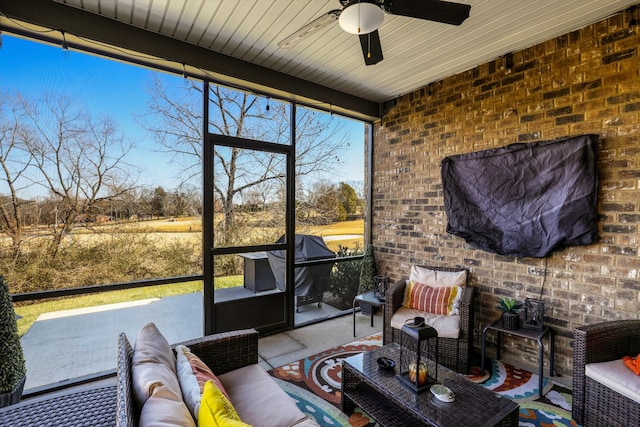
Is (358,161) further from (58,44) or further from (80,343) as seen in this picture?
(80,343)

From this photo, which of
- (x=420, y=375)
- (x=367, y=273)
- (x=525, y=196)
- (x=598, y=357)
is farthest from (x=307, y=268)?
(x=598, y=357)

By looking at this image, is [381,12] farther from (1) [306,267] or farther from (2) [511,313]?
(1) [306,267]

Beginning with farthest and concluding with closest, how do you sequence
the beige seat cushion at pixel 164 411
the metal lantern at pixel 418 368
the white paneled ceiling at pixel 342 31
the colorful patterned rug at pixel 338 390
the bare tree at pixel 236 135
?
the bare tree at pixel 236 135 < the white paneled ceiling at pixel 342 31 < the colorful patterned rug at pixel 338 390 < the metal lantern at pixel 418 368 < the beige seat cushion at pixel 164 411

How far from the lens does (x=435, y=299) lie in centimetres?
309

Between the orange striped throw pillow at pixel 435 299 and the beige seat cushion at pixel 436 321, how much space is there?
0.06m

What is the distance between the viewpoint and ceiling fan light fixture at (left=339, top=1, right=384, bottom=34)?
1719 millimetres

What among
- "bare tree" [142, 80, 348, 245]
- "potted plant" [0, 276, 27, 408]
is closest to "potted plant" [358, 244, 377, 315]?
"bare tree" [142, 80, 348, 245]

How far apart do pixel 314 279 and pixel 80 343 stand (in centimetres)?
241

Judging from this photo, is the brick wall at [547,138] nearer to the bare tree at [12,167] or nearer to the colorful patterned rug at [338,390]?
the colorful patterned rug at [338,390]

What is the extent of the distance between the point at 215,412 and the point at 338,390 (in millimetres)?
1629

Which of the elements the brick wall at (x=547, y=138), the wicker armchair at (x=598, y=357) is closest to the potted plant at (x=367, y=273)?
the brick wall at (x=547, y=138)

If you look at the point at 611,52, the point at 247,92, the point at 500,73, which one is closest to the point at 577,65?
the point at 611,52

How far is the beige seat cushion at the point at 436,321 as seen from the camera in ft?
9.00

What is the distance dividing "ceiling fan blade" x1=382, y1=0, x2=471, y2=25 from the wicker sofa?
2.19 meters
